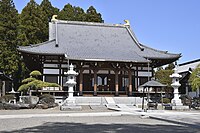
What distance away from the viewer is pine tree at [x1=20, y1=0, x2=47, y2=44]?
41.4m

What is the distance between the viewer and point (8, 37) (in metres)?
37.4

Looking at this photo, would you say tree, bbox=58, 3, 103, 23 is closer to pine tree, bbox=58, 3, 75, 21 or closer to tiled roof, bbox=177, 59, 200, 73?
pine tree, bbox=58, 3, 75, 21

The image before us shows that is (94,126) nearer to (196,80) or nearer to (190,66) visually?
(196,80)

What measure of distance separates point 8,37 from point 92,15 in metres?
16.2

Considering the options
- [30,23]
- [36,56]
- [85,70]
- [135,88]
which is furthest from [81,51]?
[30,23]

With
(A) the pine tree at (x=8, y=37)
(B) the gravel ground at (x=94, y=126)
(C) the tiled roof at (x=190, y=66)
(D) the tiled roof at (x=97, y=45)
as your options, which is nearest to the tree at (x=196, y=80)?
(D) the tiled roof at (x=97, y=45)

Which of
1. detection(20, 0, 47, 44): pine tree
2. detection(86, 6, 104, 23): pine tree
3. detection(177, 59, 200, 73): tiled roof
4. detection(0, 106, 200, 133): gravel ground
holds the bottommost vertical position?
detection(0, 106, 200, 133): gravel ground

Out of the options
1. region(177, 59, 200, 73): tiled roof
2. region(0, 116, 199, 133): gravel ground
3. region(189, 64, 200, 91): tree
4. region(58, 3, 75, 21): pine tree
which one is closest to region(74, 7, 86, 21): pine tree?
region(58, 3, 75, 21): pine tree

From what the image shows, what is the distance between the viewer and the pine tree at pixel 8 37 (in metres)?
36.3

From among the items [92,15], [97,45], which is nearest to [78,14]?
[92,15]

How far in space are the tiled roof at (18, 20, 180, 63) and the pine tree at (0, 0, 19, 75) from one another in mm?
5821

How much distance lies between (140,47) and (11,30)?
1608 cm

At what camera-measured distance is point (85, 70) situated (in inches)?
1271

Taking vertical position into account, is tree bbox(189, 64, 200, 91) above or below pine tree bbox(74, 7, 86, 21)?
below
